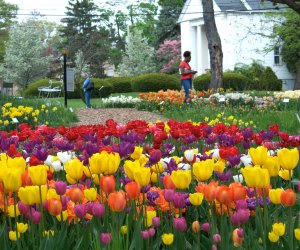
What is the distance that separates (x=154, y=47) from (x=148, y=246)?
56.4 metres

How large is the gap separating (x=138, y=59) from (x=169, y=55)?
2.81 metres

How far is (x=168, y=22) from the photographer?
55.1 meters

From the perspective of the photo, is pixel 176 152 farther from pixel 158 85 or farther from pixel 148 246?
pixel 158 85

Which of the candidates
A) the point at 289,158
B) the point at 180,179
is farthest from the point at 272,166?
the point at 180,179

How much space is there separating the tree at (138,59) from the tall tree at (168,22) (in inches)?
109

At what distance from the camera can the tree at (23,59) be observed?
50344 mm

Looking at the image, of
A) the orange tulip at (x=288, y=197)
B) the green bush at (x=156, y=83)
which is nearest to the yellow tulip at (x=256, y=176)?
the orange tulip at (x=288, y=197)

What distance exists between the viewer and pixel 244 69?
38.4 meters

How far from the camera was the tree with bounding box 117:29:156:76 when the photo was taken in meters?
52.8

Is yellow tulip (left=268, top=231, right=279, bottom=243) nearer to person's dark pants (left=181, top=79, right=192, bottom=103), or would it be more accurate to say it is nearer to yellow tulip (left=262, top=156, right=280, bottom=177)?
yellow tulip (left=262, top=156, right=280, bottom=177)

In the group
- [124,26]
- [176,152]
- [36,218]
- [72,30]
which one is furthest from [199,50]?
[36,218]

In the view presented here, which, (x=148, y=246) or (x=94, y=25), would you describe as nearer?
(x=148, y=246)

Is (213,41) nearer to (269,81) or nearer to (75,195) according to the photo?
(269,81)

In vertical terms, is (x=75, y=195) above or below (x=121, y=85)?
below
